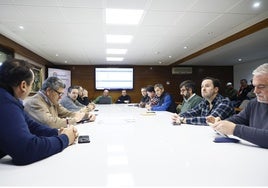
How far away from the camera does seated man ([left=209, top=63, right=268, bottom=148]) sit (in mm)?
1297

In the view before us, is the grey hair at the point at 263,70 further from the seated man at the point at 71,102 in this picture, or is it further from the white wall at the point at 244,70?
the white wall at the point at 244,70

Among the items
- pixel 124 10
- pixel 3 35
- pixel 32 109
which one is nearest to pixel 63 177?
pixel 32 109

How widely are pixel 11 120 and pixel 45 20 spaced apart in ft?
11.6

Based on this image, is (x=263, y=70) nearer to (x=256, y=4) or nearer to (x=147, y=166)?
(x=147, y=166)

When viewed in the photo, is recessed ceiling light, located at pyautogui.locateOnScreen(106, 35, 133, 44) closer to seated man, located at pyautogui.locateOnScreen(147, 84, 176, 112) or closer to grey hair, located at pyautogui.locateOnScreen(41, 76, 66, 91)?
seated man, located at pyautogui.locateOnScreen(147, 84, 176, 112)

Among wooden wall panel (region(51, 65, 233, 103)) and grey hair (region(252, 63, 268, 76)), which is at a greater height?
wooden wall panel (region(51, 65, 233, 103))

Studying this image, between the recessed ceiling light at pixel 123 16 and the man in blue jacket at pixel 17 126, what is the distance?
2758mm

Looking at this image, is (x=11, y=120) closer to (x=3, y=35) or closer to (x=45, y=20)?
(x=45, y=20)

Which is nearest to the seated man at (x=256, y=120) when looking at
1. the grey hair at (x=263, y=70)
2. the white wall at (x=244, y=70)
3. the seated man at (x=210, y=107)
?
the grey hair at (x=263, y=70)

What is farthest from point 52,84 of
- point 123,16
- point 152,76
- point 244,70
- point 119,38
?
point 244,70

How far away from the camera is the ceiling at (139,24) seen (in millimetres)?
3375

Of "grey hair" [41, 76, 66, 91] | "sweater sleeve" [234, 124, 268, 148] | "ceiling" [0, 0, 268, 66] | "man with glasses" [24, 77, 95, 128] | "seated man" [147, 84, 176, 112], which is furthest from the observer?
"seated man" [147, 84, 176, 112]

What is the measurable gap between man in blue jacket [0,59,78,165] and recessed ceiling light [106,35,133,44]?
14.1 feet

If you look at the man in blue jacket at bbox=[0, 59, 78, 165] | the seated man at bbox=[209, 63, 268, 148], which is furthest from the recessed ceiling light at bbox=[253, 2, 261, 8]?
the man in blue jacket at bbox=[0, 59, 78, 165]
